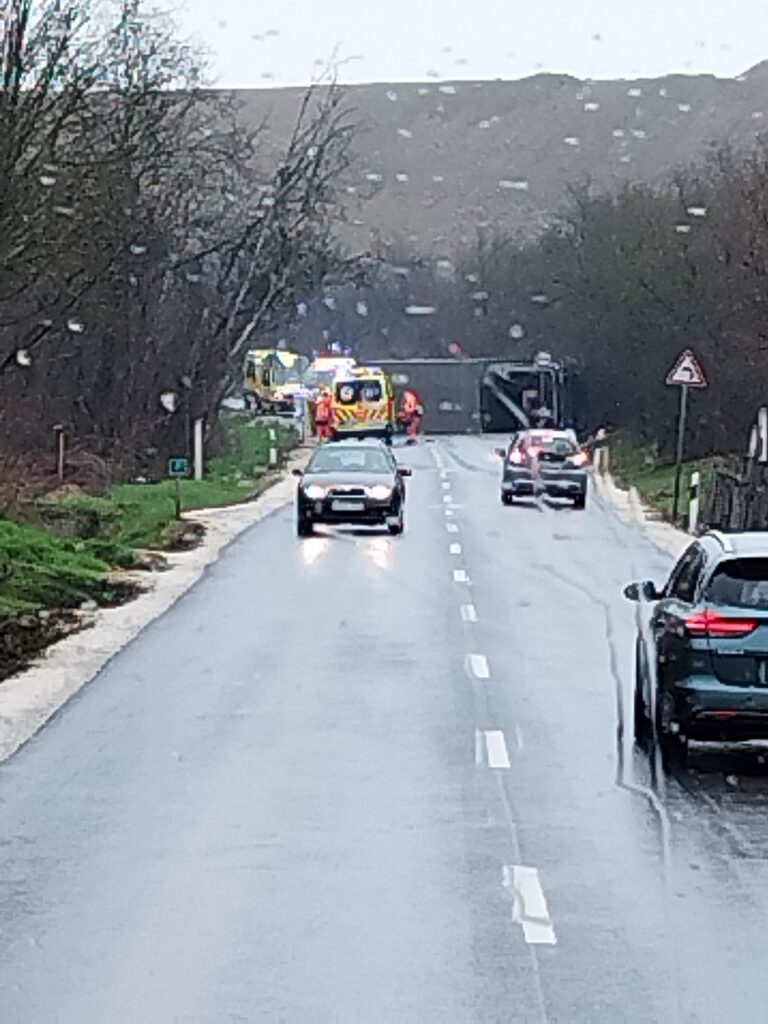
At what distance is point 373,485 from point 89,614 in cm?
1423

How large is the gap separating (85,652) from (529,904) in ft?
35.9

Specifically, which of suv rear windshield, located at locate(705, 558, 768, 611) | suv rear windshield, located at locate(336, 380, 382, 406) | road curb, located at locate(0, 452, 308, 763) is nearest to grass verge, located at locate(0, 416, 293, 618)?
road curb, located at locate(0, 452, 308, 763)

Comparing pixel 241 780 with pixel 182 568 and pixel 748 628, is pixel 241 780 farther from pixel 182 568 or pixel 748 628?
pixel 182 568

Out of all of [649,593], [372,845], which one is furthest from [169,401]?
[372,845]

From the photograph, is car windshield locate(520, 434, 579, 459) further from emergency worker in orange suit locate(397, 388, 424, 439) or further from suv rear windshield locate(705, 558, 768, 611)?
emergency worker in orange suit locate(397, 388, 424, 439)

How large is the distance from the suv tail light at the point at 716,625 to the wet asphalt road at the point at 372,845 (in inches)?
32.9

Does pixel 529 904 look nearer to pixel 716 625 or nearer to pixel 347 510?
pixel 716 625

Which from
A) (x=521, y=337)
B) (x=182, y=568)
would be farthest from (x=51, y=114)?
(x=521, y=337)

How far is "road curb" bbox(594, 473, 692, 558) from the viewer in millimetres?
35725

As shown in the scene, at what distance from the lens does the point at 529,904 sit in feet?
31.1

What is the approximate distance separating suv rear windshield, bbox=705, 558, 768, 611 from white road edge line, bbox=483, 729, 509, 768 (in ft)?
5.16

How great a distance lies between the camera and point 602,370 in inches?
2800

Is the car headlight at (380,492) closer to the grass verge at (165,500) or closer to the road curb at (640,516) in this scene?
the grass verge at (165,500)

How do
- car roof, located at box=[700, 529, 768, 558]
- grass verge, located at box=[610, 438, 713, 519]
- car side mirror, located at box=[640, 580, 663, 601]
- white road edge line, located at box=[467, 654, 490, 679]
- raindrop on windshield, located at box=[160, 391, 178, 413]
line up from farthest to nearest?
raindrop on windshield, located at box=[160, 391, 178, 413] → grass verge, located at box=[610, 438, 713, 519] → white road edge line, located at box=[467, 654, 490, 679] → car side mirror, located at box=[640, 580, 663, 601] → car roof, located at box=[700, 529, 768, 558]
